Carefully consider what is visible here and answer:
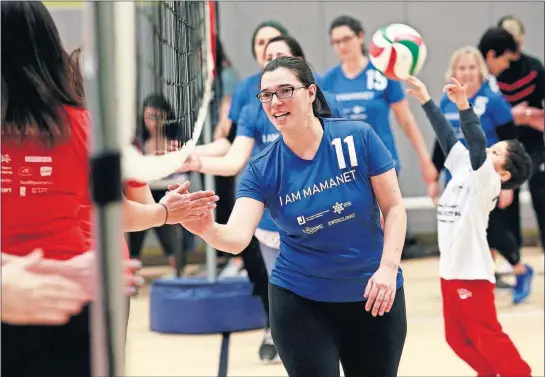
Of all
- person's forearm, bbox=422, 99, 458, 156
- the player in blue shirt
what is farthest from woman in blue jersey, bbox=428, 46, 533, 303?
person's forearm, bbox=422, 99, 458, 156

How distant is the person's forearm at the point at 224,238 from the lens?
261 centimetres

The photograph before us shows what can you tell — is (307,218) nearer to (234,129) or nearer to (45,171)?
(45,171)

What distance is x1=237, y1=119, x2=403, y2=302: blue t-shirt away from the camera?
2.72 meters

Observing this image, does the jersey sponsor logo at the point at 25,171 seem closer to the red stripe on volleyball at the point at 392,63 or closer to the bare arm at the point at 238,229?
the bare arm at the point at 238,229

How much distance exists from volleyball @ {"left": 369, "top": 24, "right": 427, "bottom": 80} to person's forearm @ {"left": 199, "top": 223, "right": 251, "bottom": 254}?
162cm

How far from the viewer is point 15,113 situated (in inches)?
74.1

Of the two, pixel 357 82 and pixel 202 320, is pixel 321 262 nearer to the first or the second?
pixel 357 82

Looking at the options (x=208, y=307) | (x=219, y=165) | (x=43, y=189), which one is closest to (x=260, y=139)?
(x=219, y=165)

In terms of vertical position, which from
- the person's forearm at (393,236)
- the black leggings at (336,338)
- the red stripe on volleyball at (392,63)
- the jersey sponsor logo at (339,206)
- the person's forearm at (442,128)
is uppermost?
the red stripe on volleyball at (392,63)

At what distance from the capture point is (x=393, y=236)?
8.87ft

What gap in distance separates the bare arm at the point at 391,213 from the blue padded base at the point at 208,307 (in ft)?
9.65

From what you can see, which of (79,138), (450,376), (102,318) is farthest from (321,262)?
(450,376)

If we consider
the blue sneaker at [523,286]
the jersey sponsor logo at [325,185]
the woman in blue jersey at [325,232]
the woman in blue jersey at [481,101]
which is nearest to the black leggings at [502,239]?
the woman in blue jersey at [481,101]

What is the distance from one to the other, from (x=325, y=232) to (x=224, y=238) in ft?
1.07
